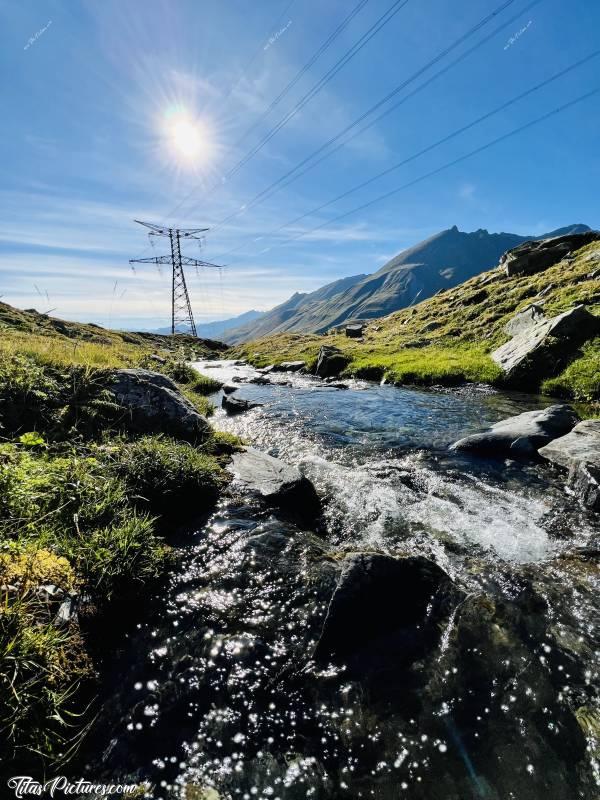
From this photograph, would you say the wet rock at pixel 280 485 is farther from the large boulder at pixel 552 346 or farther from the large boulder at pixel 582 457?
the large boulder at pixel 552 346

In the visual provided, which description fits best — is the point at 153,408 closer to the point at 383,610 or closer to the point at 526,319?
the point at 383,610

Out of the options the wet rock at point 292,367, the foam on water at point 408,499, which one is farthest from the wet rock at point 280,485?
the wet rock at point 292,367

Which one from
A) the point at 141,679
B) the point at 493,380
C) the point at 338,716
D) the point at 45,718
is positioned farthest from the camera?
the point at 493,380

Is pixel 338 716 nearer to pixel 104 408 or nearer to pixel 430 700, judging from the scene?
pixel 430 700

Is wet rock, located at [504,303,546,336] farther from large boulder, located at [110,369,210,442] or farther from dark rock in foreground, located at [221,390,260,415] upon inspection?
large boulder, located at [110,369,210,442]

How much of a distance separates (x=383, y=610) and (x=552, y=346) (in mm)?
22949

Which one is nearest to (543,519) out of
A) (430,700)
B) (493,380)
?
(430,700)

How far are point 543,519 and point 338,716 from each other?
667 centimetres

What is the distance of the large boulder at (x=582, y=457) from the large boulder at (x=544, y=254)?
48.0 metres

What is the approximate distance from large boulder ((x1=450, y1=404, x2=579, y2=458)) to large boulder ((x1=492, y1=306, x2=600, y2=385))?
9.65 m

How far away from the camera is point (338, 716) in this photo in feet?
13.5

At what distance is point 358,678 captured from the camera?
4531mm

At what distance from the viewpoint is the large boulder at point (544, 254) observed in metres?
49.2

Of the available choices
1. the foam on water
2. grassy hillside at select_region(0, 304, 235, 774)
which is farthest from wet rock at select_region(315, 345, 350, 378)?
grassy hillside at select_region(0, 304, 235, 774)
